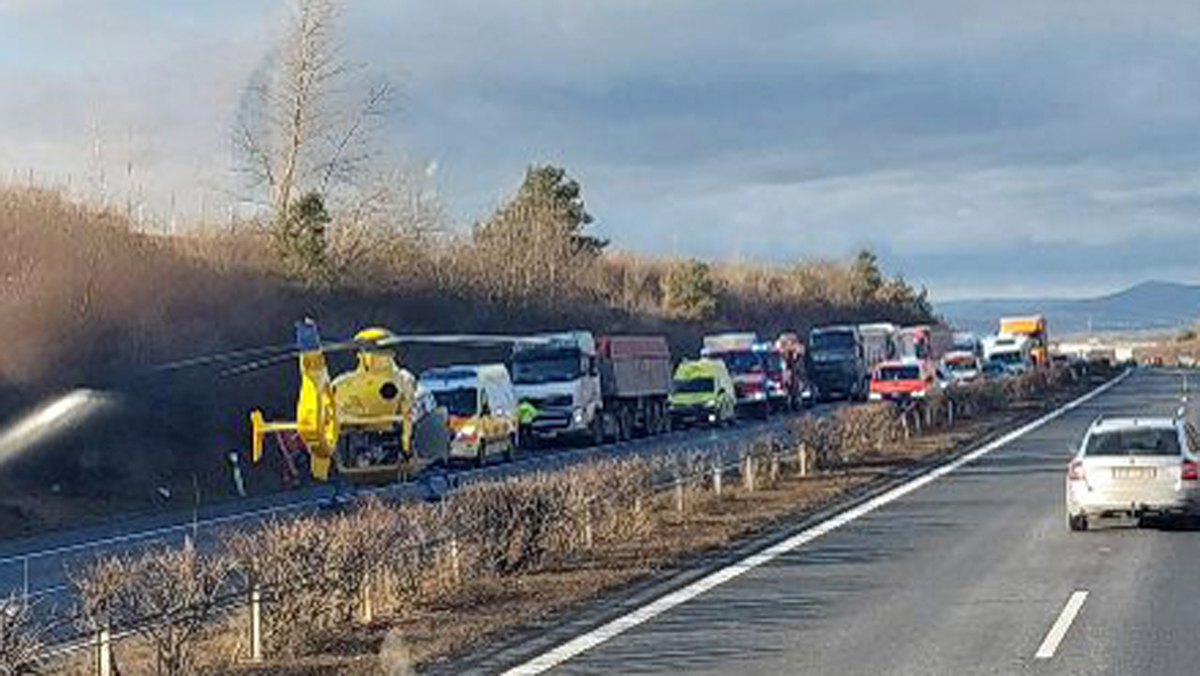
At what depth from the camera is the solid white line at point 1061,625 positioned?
1345cm

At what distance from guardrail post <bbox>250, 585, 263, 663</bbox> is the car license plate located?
12.7m

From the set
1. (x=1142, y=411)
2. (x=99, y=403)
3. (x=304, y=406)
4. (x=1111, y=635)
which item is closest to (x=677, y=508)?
(x=304, y=406)

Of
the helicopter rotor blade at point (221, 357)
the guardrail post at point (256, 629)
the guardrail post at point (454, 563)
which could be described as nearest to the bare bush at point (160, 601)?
the guardrail post at point (256, 629)

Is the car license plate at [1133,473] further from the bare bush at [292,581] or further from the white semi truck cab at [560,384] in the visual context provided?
the white semi truck cab at [560,384]

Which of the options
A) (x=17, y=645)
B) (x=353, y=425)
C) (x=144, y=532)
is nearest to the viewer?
(x=17, y=645)

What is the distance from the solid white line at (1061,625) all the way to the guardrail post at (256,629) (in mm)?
5695

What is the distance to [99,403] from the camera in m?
38.2

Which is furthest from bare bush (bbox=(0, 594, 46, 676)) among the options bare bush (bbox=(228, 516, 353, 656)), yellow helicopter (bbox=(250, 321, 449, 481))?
yellow helicopter (bbox=(250, 321, 449, 481))

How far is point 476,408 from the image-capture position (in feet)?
→ 149

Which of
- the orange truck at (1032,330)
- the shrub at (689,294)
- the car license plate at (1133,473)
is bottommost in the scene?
the car license plate at (1133,473)

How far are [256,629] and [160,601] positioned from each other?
1.13m

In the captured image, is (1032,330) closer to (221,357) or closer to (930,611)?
(221,357)

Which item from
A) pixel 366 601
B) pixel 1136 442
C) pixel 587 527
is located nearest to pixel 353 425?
pixel 587 527

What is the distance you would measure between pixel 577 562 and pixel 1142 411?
4310cm
